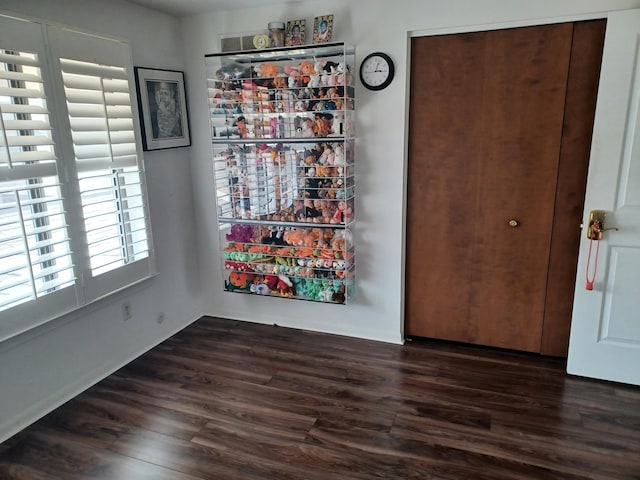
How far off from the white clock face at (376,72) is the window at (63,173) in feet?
4.91

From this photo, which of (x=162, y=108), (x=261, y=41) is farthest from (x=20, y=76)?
(x=261, y=41)

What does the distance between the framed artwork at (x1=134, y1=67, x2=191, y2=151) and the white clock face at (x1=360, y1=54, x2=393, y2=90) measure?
1.37 m

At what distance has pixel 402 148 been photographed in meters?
2.98

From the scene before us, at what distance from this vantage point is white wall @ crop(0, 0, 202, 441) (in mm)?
2400

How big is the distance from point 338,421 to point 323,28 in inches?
93.8

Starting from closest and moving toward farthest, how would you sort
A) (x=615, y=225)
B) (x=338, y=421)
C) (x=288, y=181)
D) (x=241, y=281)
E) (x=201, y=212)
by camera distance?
(x=338, y=421)
(x=615, y=225)
(x=288, y=181)
(x=241, y=281)
(x=201, y=212)

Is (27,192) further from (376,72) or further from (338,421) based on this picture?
(376,72)

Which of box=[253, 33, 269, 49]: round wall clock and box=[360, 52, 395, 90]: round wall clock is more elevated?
box=[253, 33, 269, 49]: round wall clock

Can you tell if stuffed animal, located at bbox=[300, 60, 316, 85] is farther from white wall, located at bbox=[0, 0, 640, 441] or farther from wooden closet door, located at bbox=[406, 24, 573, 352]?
wooden closet door, located at bbox=[406, 24, 573, 352]

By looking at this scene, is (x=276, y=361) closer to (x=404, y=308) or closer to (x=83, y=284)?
(x=404, y=308)

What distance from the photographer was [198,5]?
301cm

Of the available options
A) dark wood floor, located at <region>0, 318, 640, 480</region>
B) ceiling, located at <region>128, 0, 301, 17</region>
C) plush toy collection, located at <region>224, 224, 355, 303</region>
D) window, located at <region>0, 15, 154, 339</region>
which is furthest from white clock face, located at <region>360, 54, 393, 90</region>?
dark wood floor, located at <region>0, 318, 640, 480</region>

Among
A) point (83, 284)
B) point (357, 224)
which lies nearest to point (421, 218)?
point (357, 224)

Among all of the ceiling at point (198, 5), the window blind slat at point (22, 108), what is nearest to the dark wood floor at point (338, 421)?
the window blind slat at point (22, 108)
